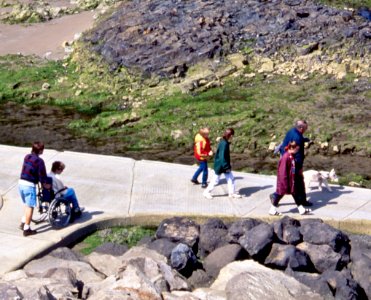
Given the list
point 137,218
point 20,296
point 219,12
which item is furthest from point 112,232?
point 219,12

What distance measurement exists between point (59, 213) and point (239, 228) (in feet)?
9.47

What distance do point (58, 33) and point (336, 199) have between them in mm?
23415

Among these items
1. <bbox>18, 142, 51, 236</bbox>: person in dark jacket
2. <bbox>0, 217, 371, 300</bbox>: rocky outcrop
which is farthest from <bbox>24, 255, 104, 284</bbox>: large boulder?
<bbox>18, 142, 51, 236</bbox>: person in dark jacket

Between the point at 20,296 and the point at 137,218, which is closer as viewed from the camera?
the point at 20,296

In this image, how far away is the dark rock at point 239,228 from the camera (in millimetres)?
11438

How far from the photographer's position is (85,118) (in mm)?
22750

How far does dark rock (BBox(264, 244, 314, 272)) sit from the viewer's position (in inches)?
421

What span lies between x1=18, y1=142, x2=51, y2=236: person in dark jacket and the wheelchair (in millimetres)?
206

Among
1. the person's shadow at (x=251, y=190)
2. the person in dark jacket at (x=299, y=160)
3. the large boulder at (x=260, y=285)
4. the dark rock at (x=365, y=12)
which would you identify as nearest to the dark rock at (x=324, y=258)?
the large boulder at (x=260, y=285)

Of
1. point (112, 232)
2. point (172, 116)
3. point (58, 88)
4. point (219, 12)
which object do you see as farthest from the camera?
point (219, 12)

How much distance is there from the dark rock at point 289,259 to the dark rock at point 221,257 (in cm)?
39

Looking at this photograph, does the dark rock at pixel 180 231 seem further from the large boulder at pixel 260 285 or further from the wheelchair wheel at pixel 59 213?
the wheelchair wheel at pixel 59 213

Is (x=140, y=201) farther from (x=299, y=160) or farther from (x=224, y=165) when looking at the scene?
(x=299, y=160)

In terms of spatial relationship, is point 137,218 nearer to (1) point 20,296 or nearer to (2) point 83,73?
(1) point 20,296
